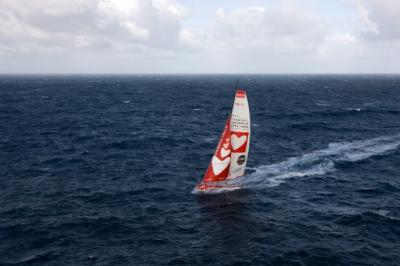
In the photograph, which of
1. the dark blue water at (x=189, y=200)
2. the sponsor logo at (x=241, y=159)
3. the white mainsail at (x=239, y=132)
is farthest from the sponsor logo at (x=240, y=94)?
the dark blue water at (x=189, y=200)

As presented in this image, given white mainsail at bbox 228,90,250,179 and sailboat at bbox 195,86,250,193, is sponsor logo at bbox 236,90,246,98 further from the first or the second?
sailboat at bbox 195,86,250,193

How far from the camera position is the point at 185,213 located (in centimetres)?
3934

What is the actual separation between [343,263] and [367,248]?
151 inches

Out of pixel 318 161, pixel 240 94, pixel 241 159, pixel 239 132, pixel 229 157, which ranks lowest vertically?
pixel 318 161

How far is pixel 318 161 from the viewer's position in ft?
191

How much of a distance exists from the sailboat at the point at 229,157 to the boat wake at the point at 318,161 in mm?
2560

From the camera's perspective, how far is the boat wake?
50219 millimetres

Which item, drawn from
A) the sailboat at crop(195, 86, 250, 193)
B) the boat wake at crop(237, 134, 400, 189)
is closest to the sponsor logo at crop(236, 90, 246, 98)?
the sailboat at crop(195, 86, 250, 193)

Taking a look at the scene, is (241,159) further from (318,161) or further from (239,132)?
(318,161)

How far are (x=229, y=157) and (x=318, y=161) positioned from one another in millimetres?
18958

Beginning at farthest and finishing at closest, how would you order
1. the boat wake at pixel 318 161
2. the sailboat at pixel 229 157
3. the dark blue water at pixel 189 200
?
the boat wake at pixel 318 161 → the sailboat at pixel 229 157 → the dark blue water at pixel 189 200

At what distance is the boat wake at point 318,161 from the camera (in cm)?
5022

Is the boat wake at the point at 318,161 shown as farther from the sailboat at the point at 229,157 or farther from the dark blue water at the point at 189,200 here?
the sailboat at the point at 229,157

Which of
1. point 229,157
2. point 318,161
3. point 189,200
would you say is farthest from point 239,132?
point 318,161
